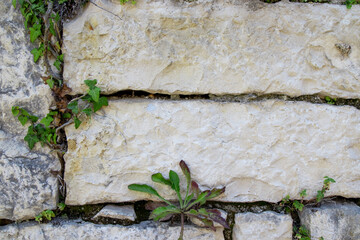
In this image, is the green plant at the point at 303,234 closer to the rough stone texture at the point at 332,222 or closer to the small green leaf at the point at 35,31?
the rough stone texture at the point at 332,222

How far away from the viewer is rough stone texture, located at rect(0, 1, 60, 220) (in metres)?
1.31

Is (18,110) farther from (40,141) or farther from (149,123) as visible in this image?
(149,123)

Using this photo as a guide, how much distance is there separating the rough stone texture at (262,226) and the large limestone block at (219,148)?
3.1 inches

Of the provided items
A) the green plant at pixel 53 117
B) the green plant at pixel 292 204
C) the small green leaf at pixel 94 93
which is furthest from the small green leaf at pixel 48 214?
the green plant at pixel 292 204

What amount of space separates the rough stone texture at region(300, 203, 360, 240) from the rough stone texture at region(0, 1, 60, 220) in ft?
4.03

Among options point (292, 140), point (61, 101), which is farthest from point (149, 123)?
point (292, 140)

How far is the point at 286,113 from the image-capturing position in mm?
1441

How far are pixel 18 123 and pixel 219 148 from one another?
91 cm

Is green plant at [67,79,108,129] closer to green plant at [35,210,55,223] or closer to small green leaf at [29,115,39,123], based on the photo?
small green leaf at [29,115,39,123]

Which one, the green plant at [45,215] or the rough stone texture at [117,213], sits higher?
the rough stone texture at [117,213]

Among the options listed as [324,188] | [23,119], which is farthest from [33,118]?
[324,188]

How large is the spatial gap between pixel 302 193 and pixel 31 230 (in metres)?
1.26

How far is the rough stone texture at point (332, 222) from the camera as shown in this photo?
A: 4.80ft

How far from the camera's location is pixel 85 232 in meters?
1.35
